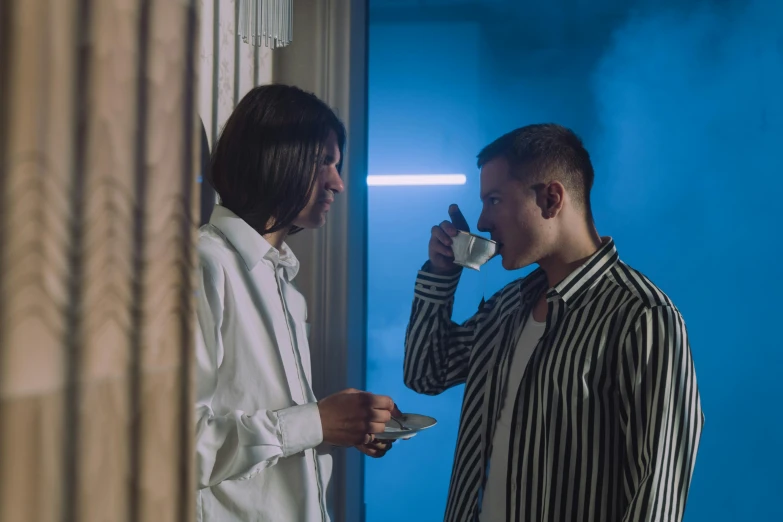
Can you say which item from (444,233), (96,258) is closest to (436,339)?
(444,233)

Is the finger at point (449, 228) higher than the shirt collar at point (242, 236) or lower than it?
higher

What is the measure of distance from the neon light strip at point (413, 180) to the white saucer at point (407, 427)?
77 cm

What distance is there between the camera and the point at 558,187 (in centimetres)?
136

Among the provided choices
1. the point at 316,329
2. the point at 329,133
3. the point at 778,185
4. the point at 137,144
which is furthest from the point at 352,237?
the point at 137,144

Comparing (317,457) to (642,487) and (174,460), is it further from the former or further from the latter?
(174,460)

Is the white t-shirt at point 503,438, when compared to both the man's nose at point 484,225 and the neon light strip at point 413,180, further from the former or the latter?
the neon light strip at point 413,180

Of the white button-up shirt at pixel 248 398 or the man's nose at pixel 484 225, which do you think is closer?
the white button-up shirt at pixel 248 398


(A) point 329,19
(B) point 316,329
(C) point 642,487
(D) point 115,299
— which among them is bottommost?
(C) point 642,487

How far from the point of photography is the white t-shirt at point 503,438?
128 cm

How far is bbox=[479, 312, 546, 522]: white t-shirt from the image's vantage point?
1.28m

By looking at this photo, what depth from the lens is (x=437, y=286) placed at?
5.08ft

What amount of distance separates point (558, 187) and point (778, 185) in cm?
78

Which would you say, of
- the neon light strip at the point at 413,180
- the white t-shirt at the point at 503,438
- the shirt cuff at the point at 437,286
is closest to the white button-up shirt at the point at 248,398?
the white t-shirt at the point at 503,438

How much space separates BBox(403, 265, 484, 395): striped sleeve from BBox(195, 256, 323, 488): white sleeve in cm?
61
